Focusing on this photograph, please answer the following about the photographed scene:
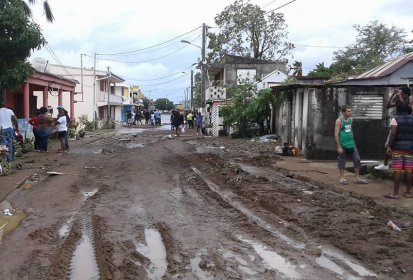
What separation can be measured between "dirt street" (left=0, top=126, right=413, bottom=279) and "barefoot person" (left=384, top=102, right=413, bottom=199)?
2.32ft

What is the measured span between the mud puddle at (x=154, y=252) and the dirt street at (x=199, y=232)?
0.04ft

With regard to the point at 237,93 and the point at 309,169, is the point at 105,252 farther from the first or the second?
the point at 237,93

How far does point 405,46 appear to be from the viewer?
45.2 meters

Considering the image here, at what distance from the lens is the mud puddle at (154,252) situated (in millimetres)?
4869

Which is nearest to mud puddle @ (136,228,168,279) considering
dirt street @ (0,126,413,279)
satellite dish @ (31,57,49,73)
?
dirt street @ (0,126,413,279)

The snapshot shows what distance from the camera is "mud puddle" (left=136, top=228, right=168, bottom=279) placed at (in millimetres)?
4869

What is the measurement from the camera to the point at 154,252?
557cm

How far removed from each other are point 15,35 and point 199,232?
9.31 m

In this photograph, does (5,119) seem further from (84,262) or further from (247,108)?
(247,108)

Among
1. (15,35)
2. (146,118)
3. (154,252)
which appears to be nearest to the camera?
(154,252)

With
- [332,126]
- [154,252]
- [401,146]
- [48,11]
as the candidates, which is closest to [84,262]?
[154,252]

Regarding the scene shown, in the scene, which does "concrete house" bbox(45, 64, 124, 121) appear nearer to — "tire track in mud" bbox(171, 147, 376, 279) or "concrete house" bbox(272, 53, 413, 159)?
"concrete house" bbox(272, 53, 413, 159)

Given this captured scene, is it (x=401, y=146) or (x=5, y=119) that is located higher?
(x=5, y=119)

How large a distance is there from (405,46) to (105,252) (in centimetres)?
4545
